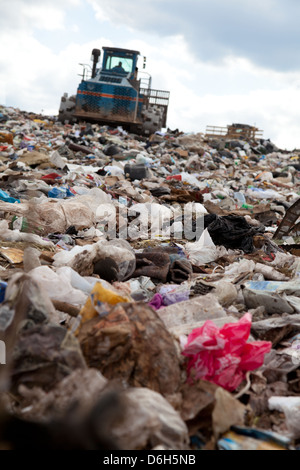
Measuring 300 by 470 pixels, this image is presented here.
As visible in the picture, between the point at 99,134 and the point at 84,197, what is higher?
the point at 99,134

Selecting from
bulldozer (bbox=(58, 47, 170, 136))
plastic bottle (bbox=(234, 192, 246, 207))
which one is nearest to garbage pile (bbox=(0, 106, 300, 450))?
plastic bottle (bbox=(234, 192, 246, 207))

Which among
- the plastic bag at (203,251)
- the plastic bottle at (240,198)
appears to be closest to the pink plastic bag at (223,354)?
the plastic bag at (203,251)

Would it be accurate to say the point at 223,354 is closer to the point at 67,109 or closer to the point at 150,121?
the point at 150,121

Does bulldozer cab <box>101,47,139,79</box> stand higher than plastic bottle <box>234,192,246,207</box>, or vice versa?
bulldozer cab <box>101,47,139,79</box>

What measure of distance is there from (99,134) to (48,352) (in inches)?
507

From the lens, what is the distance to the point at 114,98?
15156 mm

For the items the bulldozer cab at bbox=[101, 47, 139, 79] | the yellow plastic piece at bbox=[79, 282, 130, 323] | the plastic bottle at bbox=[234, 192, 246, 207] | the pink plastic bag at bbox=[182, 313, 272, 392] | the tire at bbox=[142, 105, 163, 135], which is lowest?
the pink plastic bag at bbox=[182, 313, 272, 392]

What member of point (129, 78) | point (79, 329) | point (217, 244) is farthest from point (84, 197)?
point (129, 78)

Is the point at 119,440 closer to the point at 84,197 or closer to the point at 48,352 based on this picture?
the point at 48,352

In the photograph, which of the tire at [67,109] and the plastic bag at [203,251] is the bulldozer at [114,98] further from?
the plastic bag at [203,251]

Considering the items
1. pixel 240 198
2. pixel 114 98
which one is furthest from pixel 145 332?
pixel 114 98

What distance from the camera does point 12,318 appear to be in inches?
77.6

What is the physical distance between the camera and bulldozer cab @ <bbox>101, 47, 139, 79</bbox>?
1622 cm

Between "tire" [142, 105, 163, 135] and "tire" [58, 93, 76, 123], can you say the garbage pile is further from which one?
"tire" [58, 93, 76, 123]
